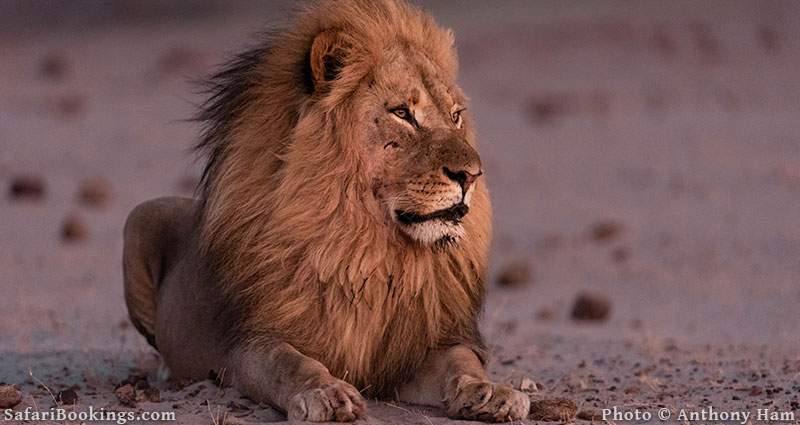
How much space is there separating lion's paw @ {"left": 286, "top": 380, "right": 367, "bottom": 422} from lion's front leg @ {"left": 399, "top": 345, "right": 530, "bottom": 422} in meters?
0.40

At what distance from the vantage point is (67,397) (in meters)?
5.79

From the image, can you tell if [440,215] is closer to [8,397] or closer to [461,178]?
[461,178]

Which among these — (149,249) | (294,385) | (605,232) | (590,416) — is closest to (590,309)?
(605,232)

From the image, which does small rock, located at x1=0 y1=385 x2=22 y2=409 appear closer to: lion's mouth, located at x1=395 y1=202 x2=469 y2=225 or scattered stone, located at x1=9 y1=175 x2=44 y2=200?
lion's mouth, located at x1=395 y1=202 x2=469 y2=225

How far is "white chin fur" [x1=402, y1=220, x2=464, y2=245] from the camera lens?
5391 millimetres

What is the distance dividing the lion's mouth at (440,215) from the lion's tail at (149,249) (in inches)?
70.5

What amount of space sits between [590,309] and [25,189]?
679cm

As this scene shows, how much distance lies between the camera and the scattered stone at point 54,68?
27719 mm

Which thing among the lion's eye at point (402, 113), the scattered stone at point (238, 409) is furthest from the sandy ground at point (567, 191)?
Answer: the lion's eye at point (402, 113)

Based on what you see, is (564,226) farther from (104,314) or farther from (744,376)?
(744,376)

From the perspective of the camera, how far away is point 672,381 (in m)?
6.54

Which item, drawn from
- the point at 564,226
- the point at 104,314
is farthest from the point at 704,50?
the point at 104,314

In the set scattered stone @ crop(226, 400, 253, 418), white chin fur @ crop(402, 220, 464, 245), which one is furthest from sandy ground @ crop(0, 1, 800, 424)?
white chin fur @ crop(402, 220, 464, 245)

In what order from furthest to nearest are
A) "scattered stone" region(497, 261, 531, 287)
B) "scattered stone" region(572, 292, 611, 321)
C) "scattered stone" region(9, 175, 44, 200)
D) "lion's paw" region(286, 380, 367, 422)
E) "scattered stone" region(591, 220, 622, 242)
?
"scattered stone" region(9, 175, 44, 200)
"scattered stone" region(591, 220, 622, 242)
"scattered stone" region(497, 261, 531, 287)
"scattered stone" region(572, 292, 611, 321)
"lion's paw" region(286, 380, 367, 422)
